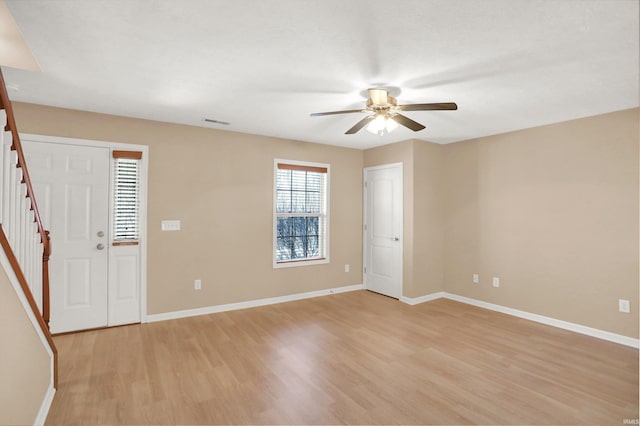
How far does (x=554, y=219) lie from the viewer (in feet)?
12.7

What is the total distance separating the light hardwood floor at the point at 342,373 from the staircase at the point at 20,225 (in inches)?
25.3

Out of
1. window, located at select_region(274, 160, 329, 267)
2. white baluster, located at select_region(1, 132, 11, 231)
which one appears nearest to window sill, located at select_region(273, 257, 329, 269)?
window, located at select_region(274, 160, 329, 267)

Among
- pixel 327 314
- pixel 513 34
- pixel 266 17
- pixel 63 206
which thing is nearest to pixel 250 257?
pixel 327 314

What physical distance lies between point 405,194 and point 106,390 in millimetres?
4103

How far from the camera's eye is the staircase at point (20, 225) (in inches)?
68.6

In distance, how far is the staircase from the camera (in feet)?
5.71

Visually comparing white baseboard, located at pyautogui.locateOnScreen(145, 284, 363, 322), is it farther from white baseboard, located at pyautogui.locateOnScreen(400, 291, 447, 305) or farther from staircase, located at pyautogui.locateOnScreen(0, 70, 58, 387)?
staircase, located at pyautogui.locateOnScreen(0, 70, 58, 387)

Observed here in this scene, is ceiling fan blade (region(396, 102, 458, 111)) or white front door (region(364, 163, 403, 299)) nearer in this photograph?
ceiling fan blade (region(396, 102, 458, 111))

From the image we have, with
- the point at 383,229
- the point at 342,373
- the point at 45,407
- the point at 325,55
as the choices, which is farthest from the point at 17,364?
the point at 383,229

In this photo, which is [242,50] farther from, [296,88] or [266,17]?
[296,88]

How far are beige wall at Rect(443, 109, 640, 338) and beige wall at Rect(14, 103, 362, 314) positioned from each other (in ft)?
7.52

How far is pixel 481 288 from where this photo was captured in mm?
4621

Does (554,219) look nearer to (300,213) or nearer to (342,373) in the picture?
(342,373)

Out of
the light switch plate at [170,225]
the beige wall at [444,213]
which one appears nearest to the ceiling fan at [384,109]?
the beige wall at [444,213]
